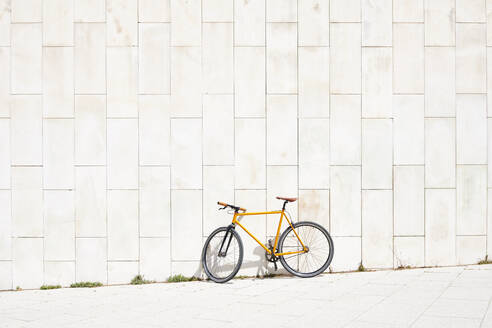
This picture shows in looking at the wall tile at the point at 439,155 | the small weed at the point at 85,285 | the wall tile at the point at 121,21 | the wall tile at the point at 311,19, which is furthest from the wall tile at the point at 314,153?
the small weed at the point at 85,285

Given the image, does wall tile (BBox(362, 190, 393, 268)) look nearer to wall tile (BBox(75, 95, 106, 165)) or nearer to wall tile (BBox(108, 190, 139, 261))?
wall tile (BBox(108, 190, 139, 261))

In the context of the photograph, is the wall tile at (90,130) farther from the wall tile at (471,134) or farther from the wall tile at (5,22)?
Result: the wall tile at (471,134)

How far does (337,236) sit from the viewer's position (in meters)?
6.79

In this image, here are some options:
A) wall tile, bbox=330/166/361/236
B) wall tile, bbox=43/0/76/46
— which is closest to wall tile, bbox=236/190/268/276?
wall tile, bbox=330/166/361/236

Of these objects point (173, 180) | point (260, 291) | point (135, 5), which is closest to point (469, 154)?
point (260, 291)

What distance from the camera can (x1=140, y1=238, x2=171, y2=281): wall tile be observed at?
6.67 metres

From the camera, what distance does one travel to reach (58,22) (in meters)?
6.67

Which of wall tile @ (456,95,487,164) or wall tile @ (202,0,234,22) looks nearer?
wall tile @ (202,0,234,22)

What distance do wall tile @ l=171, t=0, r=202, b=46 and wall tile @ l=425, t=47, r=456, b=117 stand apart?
11.1ft

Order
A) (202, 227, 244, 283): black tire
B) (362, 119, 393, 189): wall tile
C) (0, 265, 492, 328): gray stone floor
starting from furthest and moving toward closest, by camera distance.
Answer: (362, 119, 393, 189): wall tile, (202, 227, 244, 283): black tire, (0, 265, 492, 328): gray stone floor

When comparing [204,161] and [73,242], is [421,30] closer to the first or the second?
[204,161]

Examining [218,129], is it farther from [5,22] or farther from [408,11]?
[5,22]

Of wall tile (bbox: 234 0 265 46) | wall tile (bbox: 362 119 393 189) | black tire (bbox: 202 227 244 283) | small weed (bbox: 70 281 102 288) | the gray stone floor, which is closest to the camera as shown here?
the gray stone floor

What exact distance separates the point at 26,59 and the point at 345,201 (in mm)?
5059
